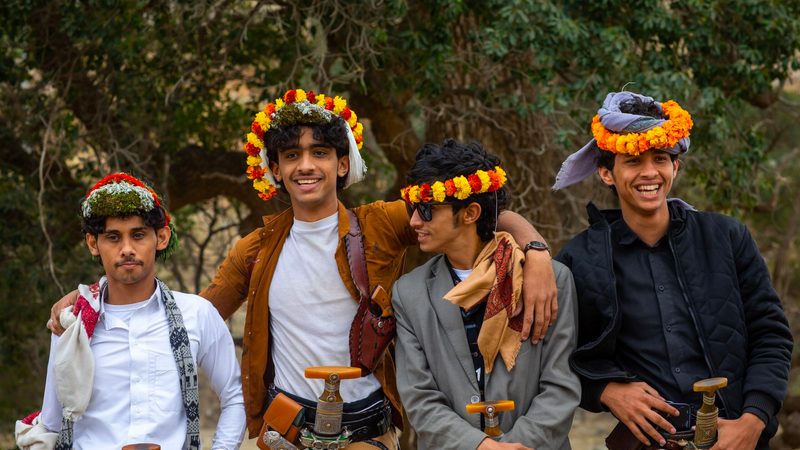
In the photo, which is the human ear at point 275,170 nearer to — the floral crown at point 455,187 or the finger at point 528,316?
the floral crown at point 455,187

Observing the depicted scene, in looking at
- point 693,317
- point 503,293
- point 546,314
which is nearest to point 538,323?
point 546,314

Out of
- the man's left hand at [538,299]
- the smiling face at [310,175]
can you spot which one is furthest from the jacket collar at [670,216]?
the smiling face at [310,175]

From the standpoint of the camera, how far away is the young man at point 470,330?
3.32m

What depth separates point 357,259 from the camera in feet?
12.1

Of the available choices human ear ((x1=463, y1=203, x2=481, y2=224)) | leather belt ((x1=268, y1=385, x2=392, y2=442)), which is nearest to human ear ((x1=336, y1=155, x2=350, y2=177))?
human ear ((x1=463, y1=203, x2=481, y2=224))

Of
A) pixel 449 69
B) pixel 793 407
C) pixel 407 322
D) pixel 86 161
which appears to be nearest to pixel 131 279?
pixel 407 322

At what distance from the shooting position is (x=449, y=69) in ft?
19.8

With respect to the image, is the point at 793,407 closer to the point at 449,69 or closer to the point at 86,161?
the point at 449,69

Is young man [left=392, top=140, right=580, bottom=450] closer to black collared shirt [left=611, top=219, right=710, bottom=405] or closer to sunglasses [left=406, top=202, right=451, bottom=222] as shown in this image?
sunglasses [left=406, top=202, right=451, bottom=222]

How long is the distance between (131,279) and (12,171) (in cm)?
407

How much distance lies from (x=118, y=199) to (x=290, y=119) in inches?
26.6

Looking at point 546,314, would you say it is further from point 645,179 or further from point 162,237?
point 162,237

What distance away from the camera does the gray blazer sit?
10.8 feet

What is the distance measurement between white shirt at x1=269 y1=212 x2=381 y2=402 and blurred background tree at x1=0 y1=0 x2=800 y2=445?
222 centimetres
